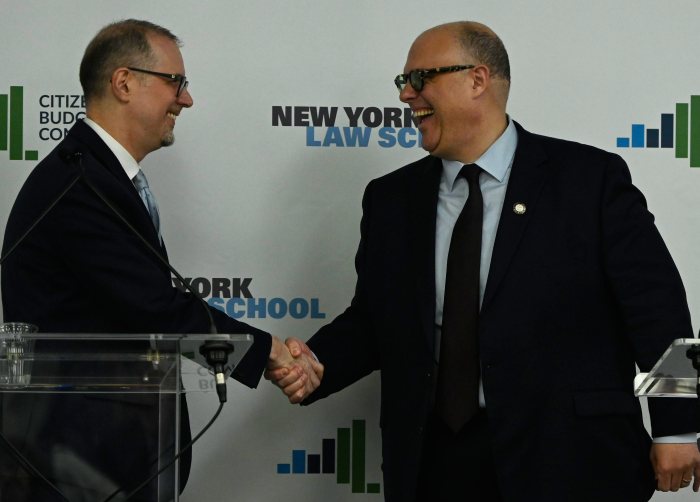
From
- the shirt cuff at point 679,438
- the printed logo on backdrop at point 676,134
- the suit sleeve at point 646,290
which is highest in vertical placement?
the printed logo on backdrop at point 676,134

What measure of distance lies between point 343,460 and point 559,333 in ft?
3.36

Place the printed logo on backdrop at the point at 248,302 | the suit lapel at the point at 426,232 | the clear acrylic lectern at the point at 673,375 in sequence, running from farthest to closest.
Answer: the printed logo on backdrop at the point at 248,302, the suit lapel at the point at 426,232, the clear acrylic lectern at the point at 673,375

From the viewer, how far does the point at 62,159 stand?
112 inches

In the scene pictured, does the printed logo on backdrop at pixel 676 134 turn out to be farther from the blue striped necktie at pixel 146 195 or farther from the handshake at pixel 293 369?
the blue striped necktie at pixel 146 195

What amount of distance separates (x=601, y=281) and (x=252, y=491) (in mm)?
1341

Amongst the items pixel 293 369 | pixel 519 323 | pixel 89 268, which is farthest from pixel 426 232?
pixel 89 268

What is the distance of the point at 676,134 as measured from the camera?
151 inches

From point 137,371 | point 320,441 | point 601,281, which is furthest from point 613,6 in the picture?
point 137,371

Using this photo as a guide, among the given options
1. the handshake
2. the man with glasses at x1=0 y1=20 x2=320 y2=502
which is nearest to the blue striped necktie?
the man with glasses at x1=0 y1=20 x2=320 y2=502

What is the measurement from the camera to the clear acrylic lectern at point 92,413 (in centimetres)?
236

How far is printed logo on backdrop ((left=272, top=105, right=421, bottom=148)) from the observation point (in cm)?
383

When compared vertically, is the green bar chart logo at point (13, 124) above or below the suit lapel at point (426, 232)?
above

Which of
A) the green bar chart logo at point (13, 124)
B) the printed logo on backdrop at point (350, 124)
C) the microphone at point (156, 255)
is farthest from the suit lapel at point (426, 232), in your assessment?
the green bar chart logo at point (13, 124)

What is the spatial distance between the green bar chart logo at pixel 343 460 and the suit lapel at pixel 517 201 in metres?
0.91
